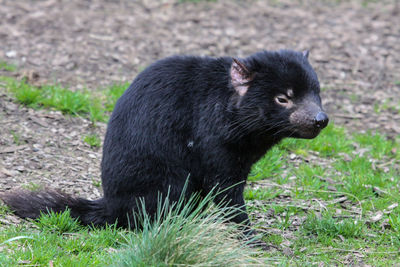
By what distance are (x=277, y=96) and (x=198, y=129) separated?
641mm

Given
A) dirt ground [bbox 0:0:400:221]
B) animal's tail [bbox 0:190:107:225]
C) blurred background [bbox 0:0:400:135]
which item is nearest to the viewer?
animal's tail [bbox 0:190:107:225]

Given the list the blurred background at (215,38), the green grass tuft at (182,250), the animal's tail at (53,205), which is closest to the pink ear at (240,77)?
the green grass tuft at (182,250)

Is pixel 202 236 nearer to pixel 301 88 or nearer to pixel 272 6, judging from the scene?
pixel 301 88

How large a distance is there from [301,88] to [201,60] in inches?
34.1

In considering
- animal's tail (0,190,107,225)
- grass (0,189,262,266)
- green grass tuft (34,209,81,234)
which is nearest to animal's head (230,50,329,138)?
grass (0,189,262,266)

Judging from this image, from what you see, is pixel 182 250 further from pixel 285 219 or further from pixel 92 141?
pixel 92 141

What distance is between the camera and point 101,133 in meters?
6.00

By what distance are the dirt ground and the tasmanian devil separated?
0.76 meters

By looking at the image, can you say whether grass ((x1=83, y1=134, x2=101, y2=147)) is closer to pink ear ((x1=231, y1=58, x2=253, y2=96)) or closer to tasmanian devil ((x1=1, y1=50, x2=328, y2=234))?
tasmanian devil ((x1=1, y1=50, x2=328, y2=234))

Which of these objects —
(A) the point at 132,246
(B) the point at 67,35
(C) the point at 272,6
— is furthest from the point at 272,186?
(C) the point at 272,6

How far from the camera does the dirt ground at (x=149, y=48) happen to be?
5.47 m

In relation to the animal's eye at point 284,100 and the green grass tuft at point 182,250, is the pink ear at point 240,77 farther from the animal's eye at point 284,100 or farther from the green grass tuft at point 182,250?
the green grass tuft at point 182,250

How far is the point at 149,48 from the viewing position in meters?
Result: 8.21

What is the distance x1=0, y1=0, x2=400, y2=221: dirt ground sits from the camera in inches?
215
